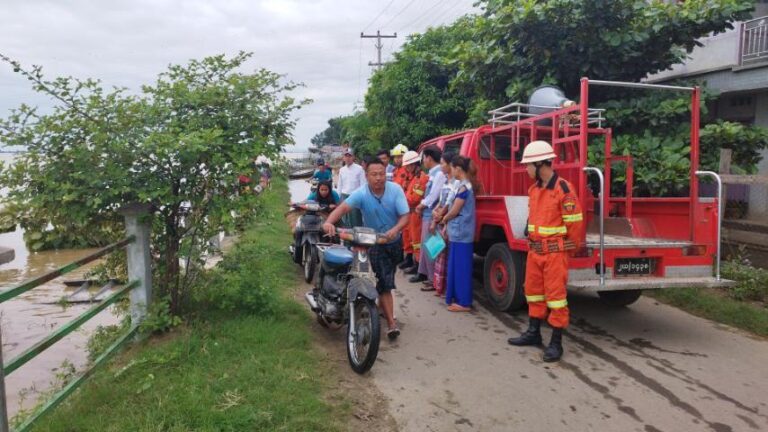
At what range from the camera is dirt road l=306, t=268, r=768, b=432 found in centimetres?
350

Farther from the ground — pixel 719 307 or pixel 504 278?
pixel 504 278

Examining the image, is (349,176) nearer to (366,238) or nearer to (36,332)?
(36,332)

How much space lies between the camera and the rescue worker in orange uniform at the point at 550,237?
439 cm

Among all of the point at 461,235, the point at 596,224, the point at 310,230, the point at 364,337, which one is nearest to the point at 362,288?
the point at 364,337

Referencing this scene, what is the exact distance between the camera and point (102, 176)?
13.1 feet

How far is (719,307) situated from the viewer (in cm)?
593

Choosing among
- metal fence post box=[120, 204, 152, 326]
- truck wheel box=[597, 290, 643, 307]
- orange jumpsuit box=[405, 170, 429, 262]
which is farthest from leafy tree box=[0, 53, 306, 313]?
truck wheel box=[597, 290, 643, 307]

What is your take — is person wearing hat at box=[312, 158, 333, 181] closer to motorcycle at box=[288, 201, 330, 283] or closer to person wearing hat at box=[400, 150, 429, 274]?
motorcycle at box=[288, 201, 330, 283]

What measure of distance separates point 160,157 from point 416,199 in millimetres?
3903

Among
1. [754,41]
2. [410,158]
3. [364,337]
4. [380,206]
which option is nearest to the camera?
[364,337]

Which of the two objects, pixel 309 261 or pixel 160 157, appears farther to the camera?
pixel 309 261

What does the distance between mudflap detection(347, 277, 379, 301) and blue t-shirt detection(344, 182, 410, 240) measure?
24.1 inches

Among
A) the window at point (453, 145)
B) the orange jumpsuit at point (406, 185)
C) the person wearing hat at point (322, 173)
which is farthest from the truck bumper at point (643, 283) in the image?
the person wearing hat at point (322, 173)

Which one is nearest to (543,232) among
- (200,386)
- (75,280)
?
(200,386)
